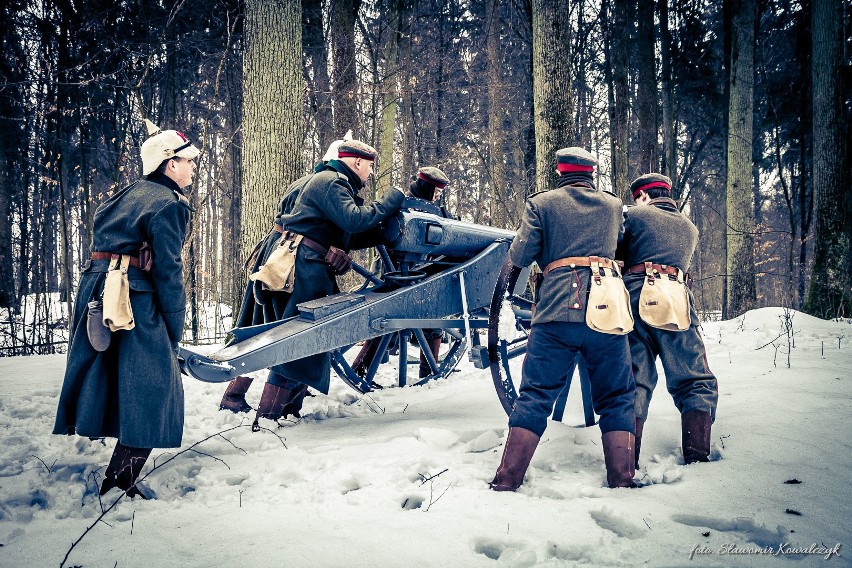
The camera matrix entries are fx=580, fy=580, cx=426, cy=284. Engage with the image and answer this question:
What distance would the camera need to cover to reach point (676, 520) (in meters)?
2.27

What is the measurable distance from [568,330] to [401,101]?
11.7 metres

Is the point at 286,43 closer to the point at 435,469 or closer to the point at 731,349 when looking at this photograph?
the point at 435,469

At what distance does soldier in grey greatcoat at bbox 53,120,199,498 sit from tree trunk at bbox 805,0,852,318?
8872 millimetres

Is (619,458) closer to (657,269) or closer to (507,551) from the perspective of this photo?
(507,551)

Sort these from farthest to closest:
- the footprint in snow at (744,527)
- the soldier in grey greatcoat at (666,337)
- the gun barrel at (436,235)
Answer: the gun barrel at (436,235), the soldier in grey greatcoat at (666,337), the footprint in snow at (744,527)

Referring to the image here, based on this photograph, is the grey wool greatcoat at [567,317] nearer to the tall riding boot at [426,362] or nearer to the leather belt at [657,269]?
the leather belt at [657,269]

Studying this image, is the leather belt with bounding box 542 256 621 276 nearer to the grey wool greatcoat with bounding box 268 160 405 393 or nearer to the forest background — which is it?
the grey wool greatcoat with bounding box 268 160 405 393

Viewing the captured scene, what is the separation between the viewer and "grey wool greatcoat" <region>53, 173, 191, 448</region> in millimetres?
2672

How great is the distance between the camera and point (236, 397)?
4047mm

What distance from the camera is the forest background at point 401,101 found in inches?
223

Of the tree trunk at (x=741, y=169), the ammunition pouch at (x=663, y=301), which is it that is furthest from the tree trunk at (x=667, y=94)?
the ammunition pouch at (x=663, y=301)

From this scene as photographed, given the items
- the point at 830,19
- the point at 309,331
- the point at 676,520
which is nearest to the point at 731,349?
the point at 676,520

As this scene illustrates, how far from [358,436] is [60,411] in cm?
158

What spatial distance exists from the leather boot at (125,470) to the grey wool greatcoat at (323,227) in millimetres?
1014
